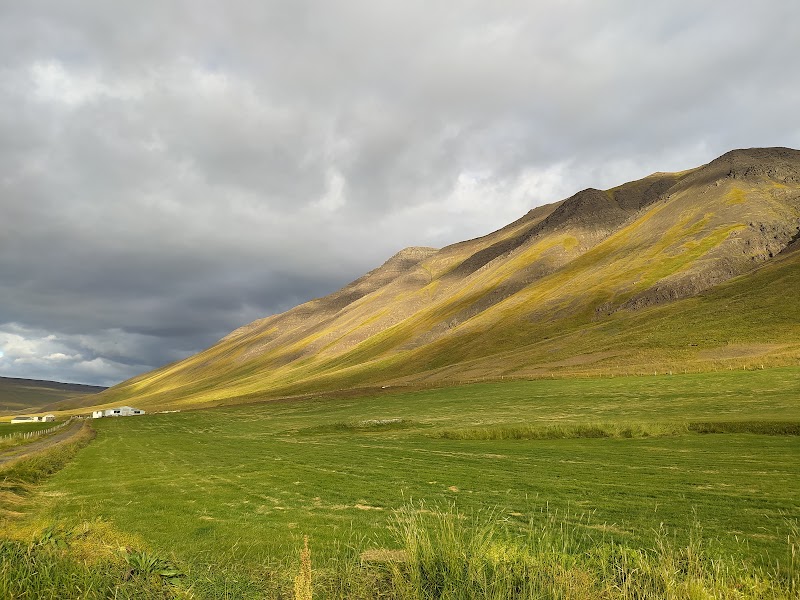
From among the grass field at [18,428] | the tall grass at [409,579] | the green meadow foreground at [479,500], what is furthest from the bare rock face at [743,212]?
the grass field at [18,428]

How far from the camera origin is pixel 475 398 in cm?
7550

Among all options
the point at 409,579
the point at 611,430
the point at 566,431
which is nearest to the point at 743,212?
the point at 611,430

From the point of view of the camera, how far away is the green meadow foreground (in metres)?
8.38

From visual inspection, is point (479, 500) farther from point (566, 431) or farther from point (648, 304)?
point (648, 304)

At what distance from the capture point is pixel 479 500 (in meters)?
21.2

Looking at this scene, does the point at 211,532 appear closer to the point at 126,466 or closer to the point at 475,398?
the point at 126,466

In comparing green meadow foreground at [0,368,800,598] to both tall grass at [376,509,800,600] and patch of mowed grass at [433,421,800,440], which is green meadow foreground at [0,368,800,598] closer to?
tall grass at [376,509,800,600]

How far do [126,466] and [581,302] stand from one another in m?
121

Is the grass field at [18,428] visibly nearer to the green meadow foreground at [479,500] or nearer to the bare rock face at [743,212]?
the green meadow foreground at [479,500]

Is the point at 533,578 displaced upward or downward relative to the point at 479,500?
upward

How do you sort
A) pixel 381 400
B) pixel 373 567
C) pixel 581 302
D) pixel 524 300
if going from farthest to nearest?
pixel 524 300 < pixel 581 302 < pixel 381 400 < pixel 373 567

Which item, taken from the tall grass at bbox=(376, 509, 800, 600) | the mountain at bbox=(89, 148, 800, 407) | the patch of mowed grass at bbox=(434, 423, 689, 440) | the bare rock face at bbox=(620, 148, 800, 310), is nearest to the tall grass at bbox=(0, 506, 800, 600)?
→ the tall grass at bbox=(376, 509, 800, 600)

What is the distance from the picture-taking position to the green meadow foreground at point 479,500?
8.38 metres

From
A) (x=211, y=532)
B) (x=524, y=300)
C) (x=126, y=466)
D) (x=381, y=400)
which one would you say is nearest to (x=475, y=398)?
(x=381, y=400)
